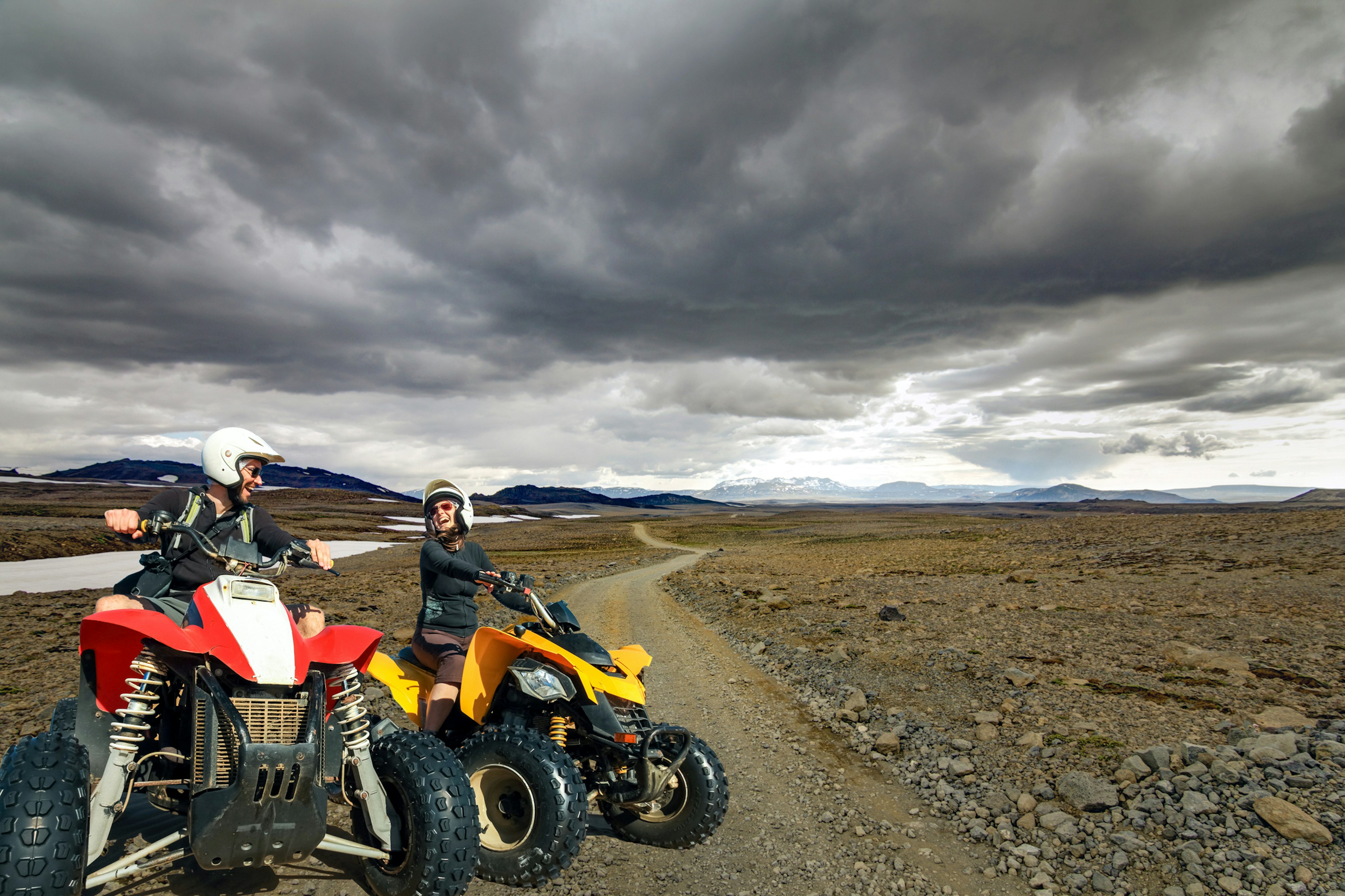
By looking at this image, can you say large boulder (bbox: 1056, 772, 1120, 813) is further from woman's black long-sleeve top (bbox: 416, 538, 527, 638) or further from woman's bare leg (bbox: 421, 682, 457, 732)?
woman's bare leg (bbox: 421, 682, 457, 732)

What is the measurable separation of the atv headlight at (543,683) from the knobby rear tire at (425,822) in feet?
2.89

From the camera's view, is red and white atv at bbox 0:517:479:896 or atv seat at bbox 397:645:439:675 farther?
atv seat at bbox 397:645:439:675

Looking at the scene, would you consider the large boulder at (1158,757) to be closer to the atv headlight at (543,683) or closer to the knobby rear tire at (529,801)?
the knobby rear tire at (529,801)

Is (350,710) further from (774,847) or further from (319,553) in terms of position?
(774,847)

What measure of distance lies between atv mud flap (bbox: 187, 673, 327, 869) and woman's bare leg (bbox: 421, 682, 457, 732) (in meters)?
1.98

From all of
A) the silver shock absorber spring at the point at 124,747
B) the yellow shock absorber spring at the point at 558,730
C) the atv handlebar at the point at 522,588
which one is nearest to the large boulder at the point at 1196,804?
the yellow shock absorber spring at the point at 558,730

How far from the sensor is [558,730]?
16.7 ft

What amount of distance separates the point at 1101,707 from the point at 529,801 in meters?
7.45

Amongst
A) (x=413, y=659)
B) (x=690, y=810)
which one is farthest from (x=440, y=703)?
(x=690, y=810)

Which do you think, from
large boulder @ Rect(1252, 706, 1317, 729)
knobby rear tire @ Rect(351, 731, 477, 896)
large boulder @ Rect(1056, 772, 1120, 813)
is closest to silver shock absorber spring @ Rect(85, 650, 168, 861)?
knobby rear tire @ Rect(351, 731, 477, 896)

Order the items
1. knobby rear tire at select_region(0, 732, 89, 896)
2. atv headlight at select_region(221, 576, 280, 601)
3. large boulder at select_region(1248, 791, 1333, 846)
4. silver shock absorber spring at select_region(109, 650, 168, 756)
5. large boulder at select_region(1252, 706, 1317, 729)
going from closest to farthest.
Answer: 1. knobby rear tire at select_region(0, 732, 89, 896)
2. silver shock absorber spring at select_region(109, 650, 168, 756)
3. atv headlight at select_region(221, 576, 280, 601)
4. large boulder at select_region(1248, 791, 1333, 846)
5. large boulder at select_region(1252, 706, 1317, 729)

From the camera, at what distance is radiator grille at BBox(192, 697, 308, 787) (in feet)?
11.2

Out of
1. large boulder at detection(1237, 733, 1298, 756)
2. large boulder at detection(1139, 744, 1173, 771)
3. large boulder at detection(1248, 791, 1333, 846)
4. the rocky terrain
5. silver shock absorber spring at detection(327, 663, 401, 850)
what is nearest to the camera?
silver shock absorber spring at detection(327, 663, 401, 850)

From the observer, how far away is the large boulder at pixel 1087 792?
18.8 feet
